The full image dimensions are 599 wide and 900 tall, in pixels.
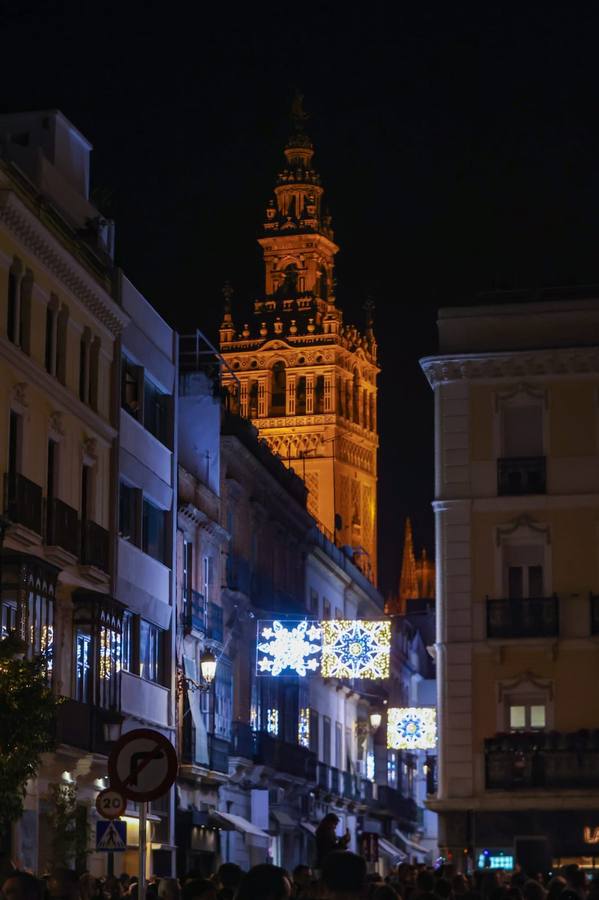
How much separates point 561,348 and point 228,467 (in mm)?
12309

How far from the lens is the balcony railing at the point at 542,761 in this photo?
41719 millimetres

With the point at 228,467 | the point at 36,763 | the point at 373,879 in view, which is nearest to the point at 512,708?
the point at 228,467

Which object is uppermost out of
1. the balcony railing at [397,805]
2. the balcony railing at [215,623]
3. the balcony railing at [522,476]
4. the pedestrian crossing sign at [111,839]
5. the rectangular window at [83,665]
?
the balcony railing at [522,476]

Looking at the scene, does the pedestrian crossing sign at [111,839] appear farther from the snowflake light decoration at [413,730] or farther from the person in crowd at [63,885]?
the snowflake light decoration at [413,730]

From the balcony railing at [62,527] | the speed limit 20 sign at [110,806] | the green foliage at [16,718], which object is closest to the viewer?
the speed limit 20 sign at [110,806]

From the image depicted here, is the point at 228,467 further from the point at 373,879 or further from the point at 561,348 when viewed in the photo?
the point at 373,879

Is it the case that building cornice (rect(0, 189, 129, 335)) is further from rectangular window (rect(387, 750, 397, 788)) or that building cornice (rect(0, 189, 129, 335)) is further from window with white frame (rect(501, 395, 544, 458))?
rectangular window (rect(387, 750, 397, 788))

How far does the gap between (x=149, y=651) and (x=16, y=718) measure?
1941 cm

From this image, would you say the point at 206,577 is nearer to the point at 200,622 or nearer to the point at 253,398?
the point at 200,622

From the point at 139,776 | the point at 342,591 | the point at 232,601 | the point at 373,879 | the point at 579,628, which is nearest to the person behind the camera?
the point at 139,776

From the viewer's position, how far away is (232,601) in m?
52.6

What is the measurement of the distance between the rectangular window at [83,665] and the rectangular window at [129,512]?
4.12m

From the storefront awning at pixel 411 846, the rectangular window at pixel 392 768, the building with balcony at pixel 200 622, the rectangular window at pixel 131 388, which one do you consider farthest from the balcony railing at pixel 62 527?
the rectangular window at pixel 392 768

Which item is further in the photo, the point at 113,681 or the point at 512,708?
the point at 512,708
